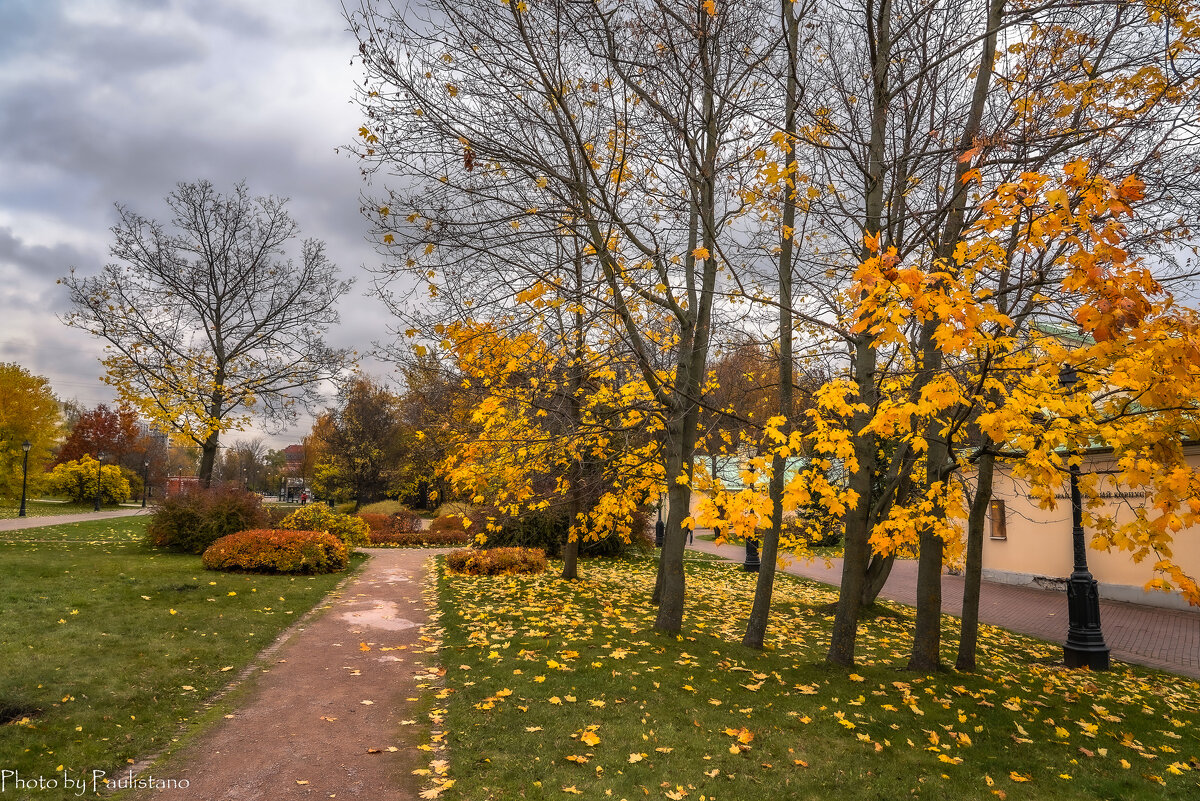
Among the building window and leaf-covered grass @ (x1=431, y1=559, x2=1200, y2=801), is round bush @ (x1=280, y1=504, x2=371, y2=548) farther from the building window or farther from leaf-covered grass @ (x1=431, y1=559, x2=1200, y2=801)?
the building window

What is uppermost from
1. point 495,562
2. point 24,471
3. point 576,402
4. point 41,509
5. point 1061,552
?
point 576,402

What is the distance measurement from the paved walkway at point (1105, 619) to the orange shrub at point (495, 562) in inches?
271

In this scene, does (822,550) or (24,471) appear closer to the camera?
(822,550)

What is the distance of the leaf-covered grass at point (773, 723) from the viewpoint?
4184mm

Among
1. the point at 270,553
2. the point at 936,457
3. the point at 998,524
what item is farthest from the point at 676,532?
the point at 998,524

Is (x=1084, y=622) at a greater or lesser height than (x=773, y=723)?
greater

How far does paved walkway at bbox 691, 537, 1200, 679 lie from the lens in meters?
10.5

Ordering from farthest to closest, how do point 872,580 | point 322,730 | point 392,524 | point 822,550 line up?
1. point 392,524
2. point 822,550
3. point 872,580
4. point 322,730

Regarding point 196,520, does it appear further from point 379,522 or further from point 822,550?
point 822,550

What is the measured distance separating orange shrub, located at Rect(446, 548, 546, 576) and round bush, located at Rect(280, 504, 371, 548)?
3.44 m

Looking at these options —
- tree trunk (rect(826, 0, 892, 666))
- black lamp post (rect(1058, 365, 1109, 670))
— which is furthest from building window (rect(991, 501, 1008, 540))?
tree trunk (rect(826, 0, 892, 666))

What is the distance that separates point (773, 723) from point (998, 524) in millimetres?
19703

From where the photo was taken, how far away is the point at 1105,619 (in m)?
14.0

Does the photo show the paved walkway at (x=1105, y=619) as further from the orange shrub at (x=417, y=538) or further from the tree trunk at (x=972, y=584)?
the orange shrub at (x=417, y=538)
